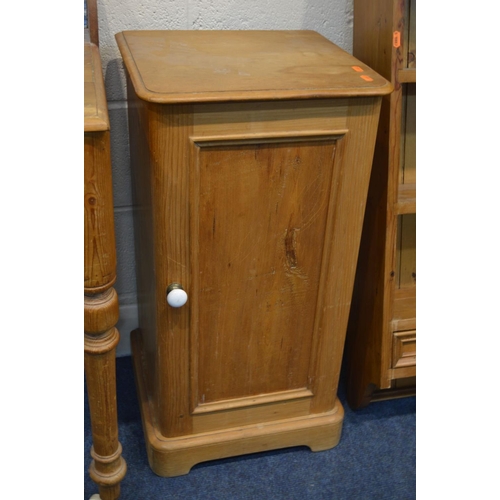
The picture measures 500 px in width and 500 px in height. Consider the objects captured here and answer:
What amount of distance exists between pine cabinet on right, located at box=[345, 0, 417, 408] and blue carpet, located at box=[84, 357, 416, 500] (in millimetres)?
112

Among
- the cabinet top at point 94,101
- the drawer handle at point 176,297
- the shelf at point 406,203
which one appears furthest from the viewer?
→ the shelf at point 406,203

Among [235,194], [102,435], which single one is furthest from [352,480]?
[235,194]

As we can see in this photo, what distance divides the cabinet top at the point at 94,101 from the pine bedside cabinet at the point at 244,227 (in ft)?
0.20

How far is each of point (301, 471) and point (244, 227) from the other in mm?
614

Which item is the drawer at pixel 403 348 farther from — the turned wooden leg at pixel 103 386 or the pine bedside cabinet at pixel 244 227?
the turned wooden leg at pixel 103 386

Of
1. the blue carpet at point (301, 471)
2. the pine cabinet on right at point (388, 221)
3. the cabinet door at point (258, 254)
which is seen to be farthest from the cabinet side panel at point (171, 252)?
the pine cabinet on right at point (388, 221)

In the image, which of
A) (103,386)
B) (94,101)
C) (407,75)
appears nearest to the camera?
(94,101)

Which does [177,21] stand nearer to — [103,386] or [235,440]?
[103,386]

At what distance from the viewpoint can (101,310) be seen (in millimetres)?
1102

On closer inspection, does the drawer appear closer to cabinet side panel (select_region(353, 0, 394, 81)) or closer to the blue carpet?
the blue carpet

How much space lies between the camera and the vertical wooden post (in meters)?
1.00

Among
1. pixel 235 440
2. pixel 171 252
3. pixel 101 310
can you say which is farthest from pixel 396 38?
pixel 235 440

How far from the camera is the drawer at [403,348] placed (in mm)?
1500

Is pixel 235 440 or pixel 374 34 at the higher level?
pixel 374 34
